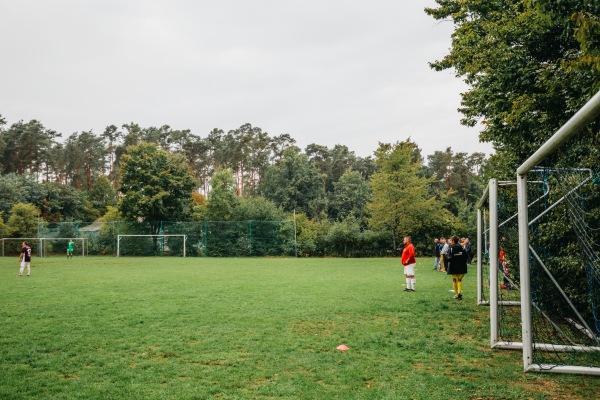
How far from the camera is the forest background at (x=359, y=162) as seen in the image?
9250 millimetres

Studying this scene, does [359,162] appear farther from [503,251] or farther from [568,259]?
[568,259]

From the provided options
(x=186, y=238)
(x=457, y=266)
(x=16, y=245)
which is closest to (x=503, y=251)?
(x=457, y=266)

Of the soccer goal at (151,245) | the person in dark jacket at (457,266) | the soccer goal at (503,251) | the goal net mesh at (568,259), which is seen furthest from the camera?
the soccer goal at (151,245)

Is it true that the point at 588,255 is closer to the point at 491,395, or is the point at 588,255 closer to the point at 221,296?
the point at 491,395

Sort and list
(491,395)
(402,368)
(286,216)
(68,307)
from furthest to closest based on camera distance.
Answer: (286,216), (68,307), (402,368), (491,395)

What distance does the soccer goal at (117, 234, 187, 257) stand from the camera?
35281mm

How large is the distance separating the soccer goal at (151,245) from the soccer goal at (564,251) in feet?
101

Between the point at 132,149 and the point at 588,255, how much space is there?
137ft

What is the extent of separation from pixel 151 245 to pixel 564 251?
33.1m

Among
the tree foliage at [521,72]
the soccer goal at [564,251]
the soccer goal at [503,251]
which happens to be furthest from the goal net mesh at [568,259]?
the tree foliage at [521,72]

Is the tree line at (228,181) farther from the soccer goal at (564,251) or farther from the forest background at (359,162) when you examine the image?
the soccer goal at (564,251)

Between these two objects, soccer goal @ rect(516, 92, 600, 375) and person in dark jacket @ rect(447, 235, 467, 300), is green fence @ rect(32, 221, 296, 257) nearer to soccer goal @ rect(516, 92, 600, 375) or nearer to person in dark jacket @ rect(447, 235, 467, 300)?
person in dark jacket @ rect(447, 235, 467, 300)

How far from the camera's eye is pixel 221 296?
1201 cm

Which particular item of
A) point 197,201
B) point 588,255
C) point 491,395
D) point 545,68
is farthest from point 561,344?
point 197,201
